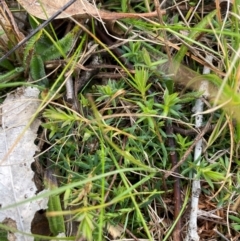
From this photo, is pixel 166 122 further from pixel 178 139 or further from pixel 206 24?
pixel 206 24

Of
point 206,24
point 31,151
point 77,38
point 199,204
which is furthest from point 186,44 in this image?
point 31,151

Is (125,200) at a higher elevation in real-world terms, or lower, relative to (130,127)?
lower

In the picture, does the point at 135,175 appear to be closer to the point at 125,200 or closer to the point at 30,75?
the point at 125,200

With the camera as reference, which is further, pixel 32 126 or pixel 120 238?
pixel 32 126

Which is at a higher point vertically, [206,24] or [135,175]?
[206,24]

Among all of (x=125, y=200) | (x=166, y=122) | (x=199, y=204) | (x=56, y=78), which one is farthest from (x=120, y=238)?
(x=56, y=78)

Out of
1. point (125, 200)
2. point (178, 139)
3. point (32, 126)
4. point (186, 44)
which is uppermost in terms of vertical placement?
point (186, 44)
